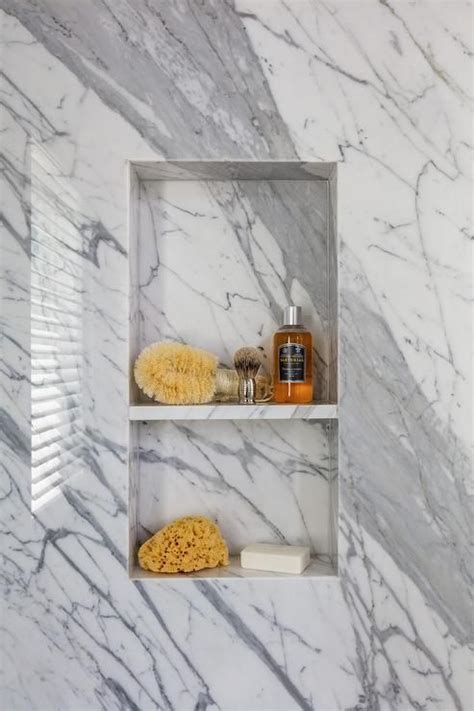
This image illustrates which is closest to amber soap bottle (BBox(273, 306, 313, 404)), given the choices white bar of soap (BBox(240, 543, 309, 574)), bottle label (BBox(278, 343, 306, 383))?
bottle label (BBox(278, 343, 306, 383))

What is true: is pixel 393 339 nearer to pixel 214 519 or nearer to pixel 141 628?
pixel 214 519

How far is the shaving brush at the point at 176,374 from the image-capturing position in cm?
134

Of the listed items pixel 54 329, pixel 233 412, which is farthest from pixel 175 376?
pixel 54 329

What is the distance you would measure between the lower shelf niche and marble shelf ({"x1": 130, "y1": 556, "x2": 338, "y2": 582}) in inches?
2.8

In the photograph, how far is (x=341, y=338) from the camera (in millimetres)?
1331

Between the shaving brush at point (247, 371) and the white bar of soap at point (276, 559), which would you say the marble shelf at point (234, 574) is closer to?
the white bar of soap at point (276, 559)

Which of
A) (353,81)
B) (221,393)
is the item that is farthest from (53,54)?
(221,393)

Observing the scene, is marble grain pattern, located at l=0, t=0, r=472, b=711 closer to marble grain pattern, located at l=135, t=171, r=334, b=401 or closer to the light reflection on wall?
the light reflection on wall

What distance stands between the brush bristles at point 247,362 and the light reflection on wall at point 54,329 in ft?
1.00

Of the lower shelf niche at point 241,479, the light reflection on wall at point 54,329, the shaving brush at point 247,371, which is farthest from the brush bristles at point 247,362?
the light reflection on wall at point 54,329

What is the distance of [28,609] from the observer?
132 cm

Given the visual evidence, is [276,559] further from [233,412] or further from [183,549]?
[233,412]

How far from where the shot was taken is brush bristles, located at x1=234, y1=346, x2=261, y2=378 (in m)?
1.38

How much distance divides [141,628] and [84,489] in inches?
11.1
